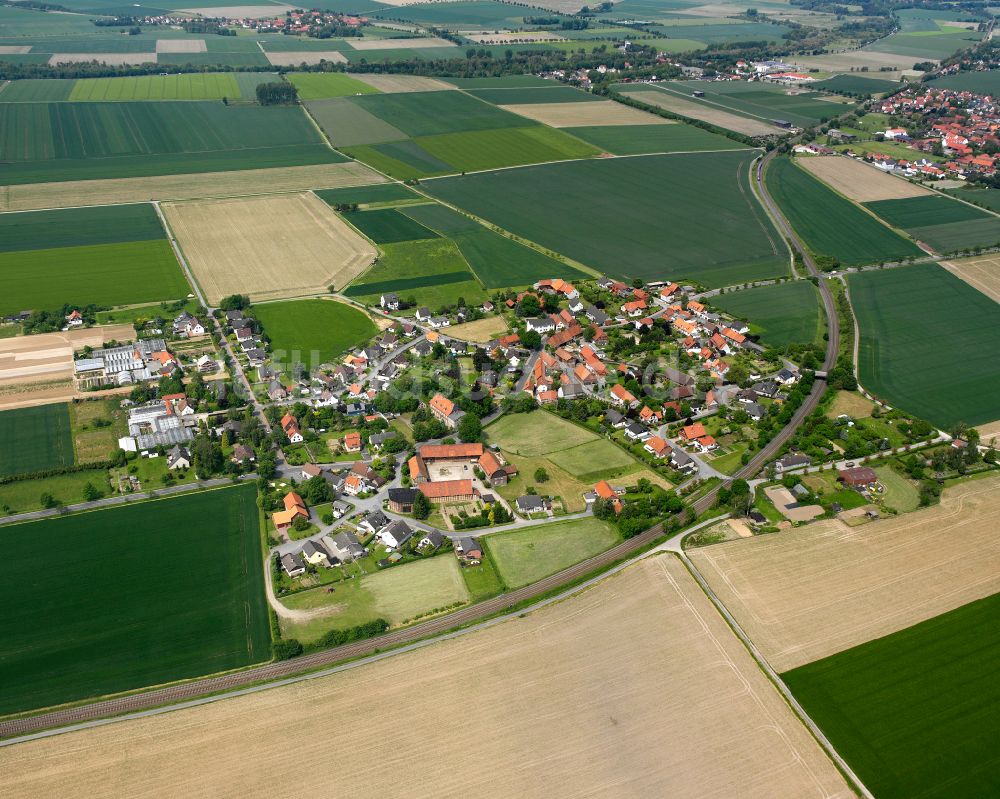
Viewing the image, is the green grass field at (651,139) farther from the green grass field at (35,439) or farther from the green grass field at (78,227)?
the green grass field at (35,439)

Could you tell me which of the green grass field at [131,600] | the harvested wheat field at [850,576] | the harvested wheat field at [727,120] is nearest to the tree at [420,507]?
the green grass field at [131,600]

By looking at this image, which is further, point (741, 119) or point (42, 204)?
point (741, 119)

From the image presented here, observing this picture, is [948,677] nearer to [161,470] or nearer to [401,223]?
[161,470]

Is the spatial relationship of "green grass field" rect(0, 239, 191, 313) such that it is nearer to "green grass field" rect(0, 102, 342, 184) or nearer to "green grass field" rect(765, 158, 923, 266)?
"green grass field" rect(0, 102, 342, 184)

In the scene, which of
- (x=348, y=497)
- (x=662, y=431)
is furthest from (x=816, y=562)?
(x=348, y=497)

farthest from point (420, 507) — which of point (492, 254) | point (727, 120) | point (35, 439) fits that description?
point (727, 120)

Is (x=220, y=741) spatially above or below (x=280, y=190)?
below
